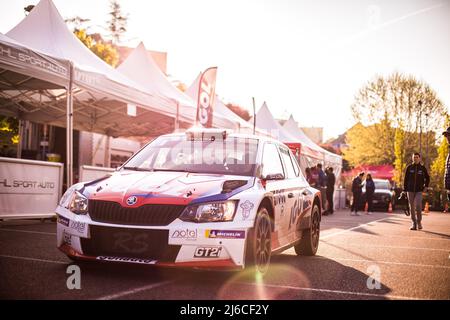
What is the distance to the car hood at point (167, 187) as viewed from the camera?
5090 mm

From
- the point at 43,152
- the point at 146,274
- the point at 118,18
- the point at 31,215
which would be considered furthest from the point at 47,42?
the point at 118,18

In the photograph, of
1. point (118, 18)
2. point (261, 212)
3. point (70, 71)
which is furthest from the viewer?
point (118, 18)

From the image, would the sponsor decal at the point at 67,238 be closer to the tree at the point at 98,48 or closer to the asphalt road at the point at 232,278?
the asphalt road at the point at 232,278

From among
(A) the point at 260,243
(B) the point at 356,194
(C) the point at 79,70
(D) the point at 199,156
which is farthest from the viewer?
(B) the point at 356,194

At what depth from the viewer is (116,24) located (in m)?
62.2

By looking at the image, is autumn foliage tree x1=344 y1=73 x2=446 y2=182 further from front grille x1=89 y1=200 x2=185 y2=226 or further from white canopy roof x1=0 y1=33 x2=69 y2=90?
front grille x1=89 y1=200 x2=185 y2=226

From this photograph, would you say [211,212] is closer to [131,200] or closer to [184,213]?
[184,213]

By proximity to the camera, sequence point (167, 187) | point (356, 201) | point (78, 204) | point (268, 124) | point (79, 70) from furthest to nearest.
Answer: point (268, 124) < point (356, 201) < point (79, 70) < point (78, 204) < point (167, 187)

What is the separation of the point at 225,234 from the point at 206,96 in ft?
36.0

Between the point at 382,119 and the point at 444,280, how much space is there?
48.7m

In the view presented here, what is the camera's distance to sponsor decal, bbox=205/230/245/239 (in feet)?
16.3

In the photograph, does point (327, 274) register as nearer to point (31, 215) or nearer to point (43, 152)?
point (31, 215)

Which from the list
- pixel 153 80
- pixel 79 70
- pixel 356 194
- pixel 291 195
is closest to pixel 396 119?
pixel 356 194

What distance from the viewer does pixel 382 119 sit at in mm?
52844
